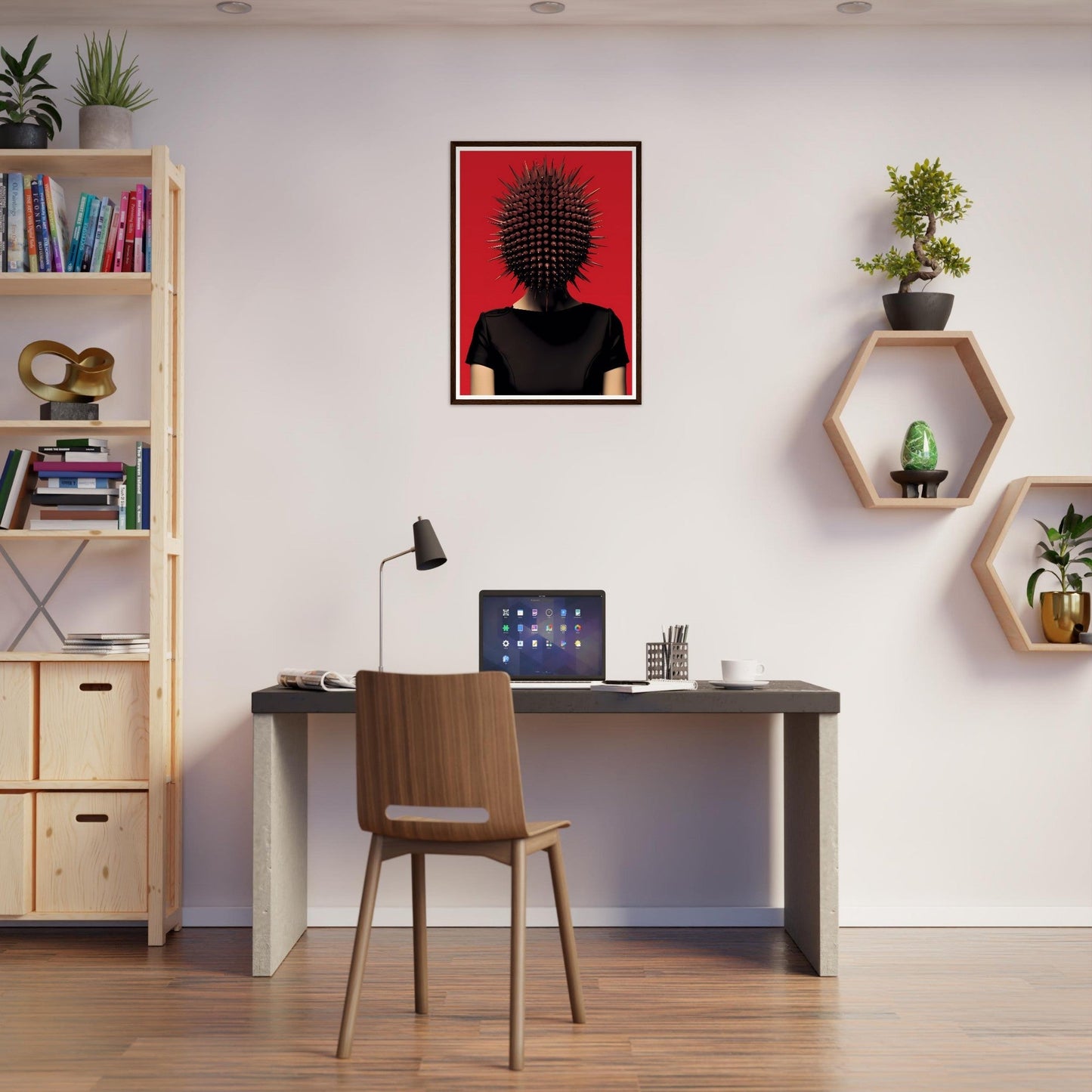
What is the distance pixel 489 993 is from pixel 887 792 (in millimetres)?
1494

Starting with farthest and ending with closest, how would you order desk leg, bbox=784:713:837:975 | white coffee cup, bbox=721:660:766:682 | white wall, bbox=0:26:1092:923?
1. white wall, bbox=0:26:1092:923
2. white coffee cup, bbox=721:660:766:682
3. desk leg, bbox=784:713:837:975

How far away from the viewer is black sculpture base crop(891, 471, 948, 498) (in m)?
3.53

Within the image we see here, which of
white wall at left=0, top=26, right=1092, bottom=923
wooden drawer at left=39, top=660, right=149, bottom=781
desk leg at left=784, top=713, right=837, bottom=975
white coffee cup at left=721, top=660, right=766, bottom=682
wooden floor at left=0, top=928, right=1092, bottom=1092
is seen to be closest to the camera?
wooden floor at left=0, top=928, right=1092, bottom=1092

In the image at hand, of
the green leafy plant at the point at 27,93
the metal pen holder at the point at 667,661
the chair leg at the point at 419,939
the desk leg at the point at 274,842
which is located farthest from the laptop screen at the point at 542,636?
the green leafy plant at the point at 27,93

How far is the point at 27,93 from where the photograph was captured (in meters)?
3.70

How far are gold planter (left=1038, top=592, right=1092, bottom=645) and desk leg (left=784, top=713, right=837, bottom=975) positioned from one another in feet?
2.93

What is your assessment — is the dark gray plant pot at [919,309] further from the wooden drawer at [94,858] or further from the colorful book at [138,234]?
the wooden drawer at [94,858]

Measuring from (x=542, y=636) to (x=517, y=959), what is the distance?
1109mm

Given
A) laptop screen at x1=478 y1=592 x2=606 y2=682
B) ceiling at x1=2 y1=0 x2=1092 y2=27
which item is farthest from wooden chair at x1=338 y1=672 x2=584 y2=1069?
ceiling at x1=2 y1=0 x2=1092 y2=27

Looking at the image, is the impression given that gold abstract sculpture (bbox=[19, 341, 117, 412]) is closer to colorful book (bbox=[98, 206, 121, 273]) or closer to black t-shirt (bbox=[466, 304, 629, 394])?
colorful book (bbox=[98, 206, 121, 273])

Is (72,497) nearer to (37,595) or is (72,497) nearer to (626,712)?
(37,595)

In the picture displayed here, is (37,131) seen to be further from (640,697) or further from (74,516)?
(640,697)

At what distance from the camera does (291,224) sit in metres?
3.71

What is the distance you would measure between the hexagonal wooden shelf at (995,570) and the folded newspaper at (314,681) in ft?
6.54
